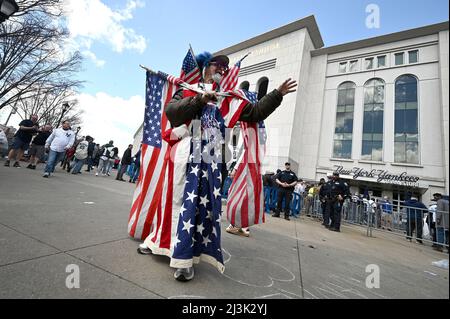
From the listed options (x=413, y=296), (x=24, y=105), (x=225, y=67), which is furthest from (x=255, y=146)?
(x=24, y=105)

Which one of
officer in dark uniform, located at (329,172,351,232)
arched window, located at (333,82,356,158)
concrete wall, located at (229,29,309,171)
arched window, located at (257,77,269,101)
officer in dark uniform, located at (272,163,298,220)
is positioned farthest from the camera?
arched window, located at (257,77,269,101)

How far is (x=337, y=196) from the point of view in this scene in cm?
714

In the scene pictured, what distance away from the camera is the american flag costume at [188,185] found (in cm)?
188

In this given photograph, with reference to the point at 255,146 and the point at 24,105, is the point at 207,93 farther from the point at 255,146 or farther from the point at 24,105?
the point at 24,105

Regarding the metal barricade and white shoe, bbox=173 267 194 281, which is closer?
white shoe, bbox=173 267 194 281

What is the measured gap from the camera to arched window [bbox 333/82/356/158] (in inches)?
882

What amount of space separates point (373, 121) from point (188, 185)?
25.0 meters

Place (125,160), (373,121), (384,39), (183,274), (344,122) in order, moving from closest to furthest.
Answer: (183,274)
(125,160)
(373,121)
(384,39)
(344,122)

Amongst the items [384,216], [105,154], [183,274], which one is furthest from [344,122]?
[183,274]

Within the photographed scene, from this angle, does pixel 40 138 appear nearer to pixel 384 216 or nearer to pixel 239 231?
pixel 239 231

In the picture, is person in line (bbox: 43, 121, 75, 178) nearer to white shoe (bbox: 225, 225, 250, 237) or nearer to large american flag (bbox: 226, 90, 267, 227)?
white shoe (bbox: 225, 225, 250, 237)

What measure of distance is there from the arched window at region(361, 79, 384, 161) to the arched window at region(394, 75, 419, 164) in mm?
1181

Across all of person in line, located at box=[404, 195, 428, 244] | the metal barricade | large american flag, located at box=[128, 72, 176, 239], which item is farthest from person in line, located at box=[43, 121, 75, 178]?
person in line, located at box=[404, 195, 428, 244]

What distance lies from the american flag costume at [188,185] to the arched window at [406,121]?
2324 centimetres
